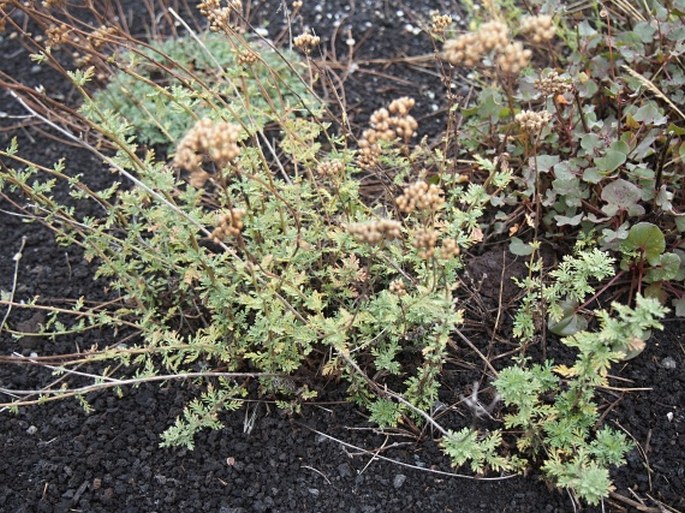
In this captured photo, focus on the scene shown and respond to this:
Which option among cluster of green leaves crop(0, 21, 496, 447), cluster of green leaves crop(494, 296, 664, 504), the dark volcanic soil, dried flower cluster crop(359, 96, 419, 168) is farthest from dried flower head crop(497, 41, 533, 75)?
the dark volcanic soil

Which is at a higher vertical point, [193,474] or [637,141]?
[637,141]

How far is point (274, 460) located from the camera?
97.9 inches

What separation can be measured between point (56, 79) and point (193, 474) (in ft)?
9.49

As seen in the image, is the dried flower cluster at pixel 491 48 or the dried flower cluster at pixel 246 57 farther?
the dried flower cluster at pixel 246 57

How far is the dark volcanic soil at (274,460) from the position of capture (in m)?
2.34

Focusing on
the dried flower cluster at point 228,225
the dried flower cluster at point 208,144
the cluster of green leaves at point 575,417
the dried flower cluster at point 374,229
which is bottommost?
the cluster of green leaves at point 575,417

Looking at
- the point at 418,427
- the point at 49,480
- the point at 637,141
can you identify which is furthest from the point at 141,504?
the point at 637,141

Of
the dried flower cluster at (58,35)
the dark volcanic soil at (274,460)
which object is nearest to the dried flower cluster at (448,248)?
the dark volcanic soil at (274,460)

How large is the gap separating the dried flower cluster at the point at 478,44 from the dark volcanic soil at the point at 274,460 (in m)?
1.16

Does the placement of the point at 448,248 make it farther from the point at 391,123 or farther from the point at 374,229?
the point at 391,123

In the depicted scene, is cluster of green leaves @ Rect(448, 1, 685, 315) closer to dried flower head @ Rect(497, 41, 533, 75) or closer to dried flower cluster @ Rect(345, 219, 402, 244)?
dried flower head @ Rect(497, 41, 533, 75)

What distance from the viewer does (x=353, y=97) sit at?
13.4 feet

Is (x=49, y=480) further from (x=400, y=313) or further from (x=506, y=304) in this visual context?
(x=506, y=304)

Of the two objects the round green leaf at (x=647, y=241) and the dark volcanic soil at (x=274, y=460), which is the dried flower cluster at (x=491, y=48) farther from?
the dark volcanic soil at (x=274, y=460)
